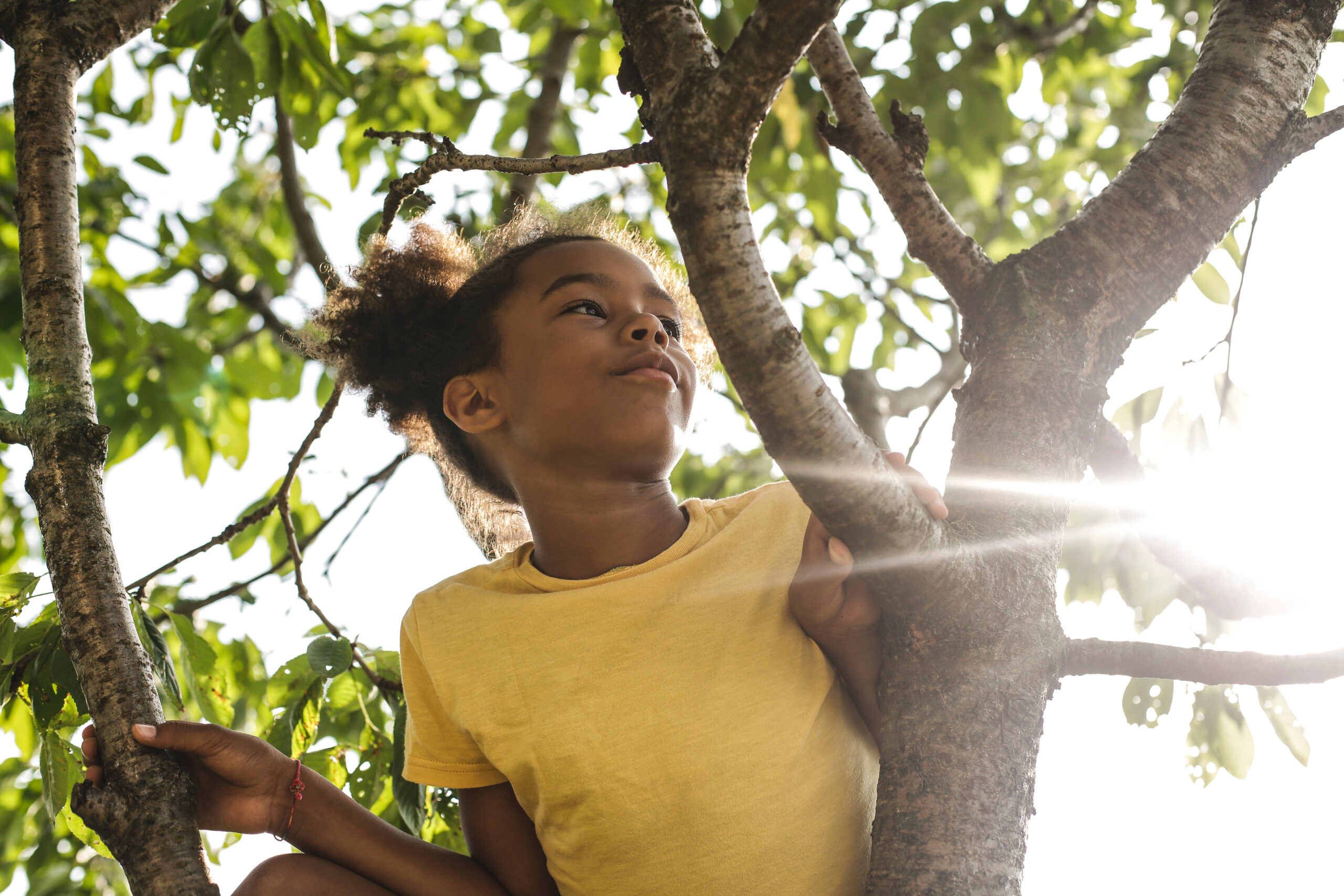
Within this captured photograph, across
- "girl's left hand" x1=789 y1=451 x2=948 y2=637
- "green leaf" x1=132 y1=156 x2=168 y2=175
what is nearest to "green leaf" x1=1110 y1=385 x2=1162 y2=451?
"girl's left hand" x1=789 y1=451 x2=948 y2=637

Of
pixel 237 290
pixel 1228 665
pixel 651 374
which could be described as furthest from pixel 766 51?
pixel 237 290

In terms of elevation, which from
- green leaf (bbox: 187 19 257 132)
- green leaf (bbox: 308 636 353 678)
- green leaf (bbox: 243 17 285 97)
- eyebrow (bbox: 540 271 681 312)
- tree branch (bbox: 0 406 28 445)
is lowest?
green leaf (bbox: 308 636 353 678)

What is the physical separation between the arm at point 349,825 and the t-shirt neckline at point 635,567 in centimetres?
32

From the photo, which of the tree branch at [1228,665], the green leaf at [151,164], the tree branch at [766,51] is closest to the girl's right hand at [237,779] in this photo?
the tree branch at [766,51]

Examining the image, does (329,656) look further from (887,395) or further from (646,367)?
(887,395)

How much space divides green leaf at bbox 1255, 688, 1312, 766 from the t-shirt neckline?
1.08 metres

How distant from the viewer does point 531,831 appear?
4.63ft

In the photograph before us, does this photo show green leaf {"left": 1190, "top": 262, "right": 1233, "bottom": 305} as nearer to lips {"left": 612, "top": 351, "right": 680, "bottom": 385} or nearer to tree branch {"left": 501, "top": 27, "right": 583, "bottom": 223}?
lips {"left": 612, "top": 351, "right": 680, "bottom": 385}

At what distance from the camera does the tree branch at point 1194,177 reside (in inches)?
45.8

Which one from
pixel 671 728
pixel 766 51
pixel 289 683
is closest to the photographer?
pixel 766 51

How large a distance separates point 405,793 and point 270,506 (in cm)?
57

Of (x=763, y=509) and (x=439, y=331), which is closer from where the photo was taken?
(x=763, y=509)

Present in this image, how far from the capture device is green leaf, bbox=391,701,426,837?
1.47 m

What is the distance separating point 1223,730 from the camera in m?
1.71
